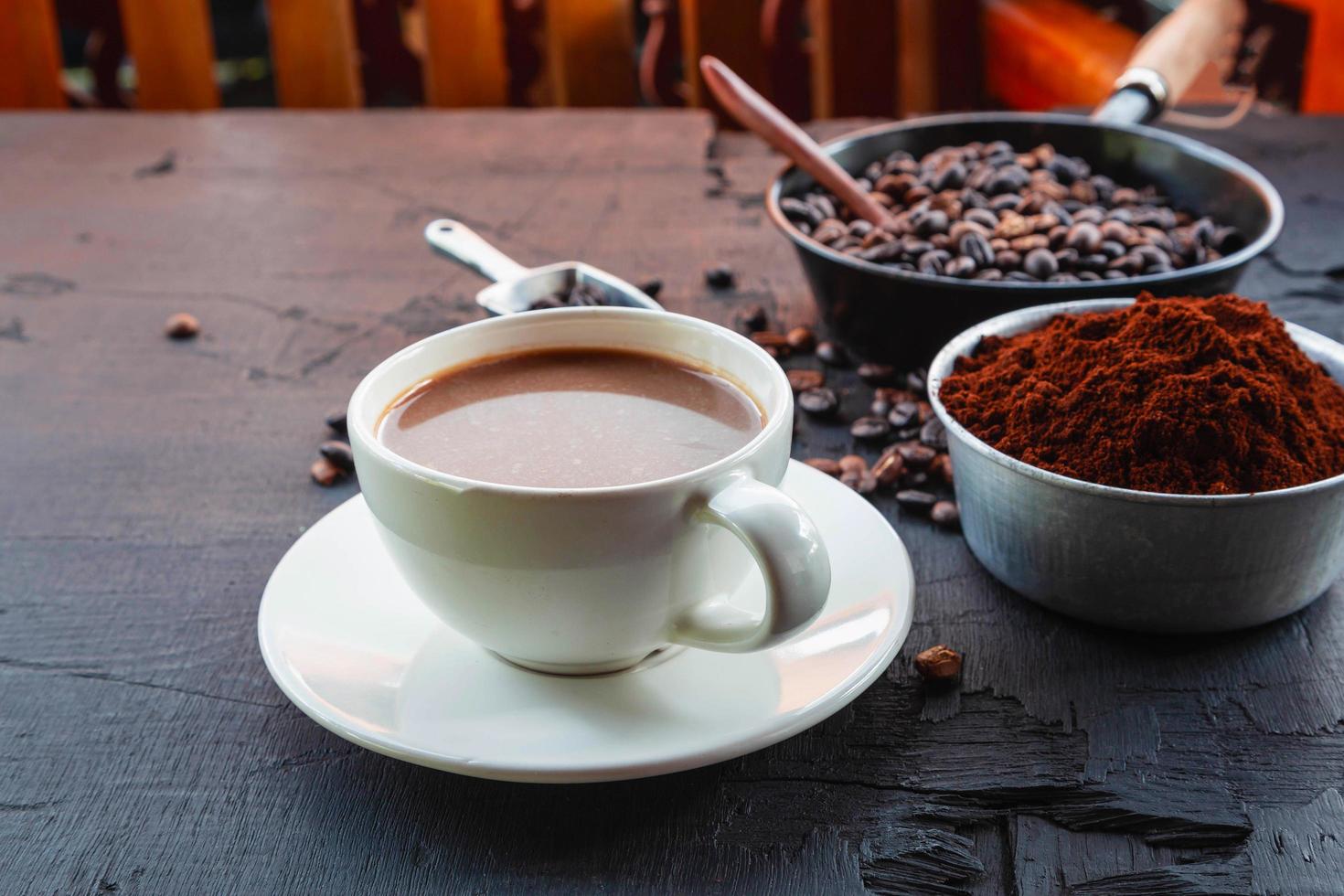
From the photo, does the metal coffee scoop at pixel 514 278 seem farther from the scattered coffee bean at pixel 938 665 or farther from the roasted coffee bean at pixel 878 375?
the scattered coffee bean at pixel 938 665

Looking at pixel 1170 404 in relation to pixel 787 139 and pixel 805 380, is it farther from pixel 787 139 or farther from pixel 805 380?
pixel 787 139

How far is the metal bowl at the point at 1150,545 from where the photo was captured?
68 centimetres

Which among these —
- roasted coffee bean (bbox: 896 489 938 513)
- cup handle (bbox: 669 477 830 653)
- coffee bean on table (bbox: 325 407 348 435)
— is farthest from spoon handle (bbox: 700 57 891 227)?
cup handle (bbox: 669 477 830 653)

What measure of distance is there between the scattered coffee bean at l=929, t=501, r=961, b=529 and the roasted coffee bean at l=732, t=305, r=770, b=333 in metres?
0.36

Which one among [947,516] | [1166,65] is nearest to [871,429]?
[947,516]

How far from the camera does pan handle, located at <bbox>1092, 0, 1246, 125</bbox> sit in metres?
1.37

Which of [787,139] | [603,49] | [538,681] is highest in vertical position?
[787,139]

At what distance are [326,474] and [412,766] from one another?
0.36 meters

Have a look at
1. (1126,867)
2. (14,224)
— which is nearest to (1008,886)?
(1126,867)

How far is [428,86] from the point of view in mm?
2670

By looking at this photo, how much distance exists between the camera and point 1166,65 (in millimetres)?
1380

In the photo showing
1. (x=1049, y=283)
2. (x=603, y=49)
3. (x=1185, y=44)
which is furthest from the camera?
(x=603, y=49)

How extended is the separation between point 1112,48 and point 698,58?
0.84 meters

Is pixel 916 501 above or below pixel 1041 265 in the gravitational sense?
below
